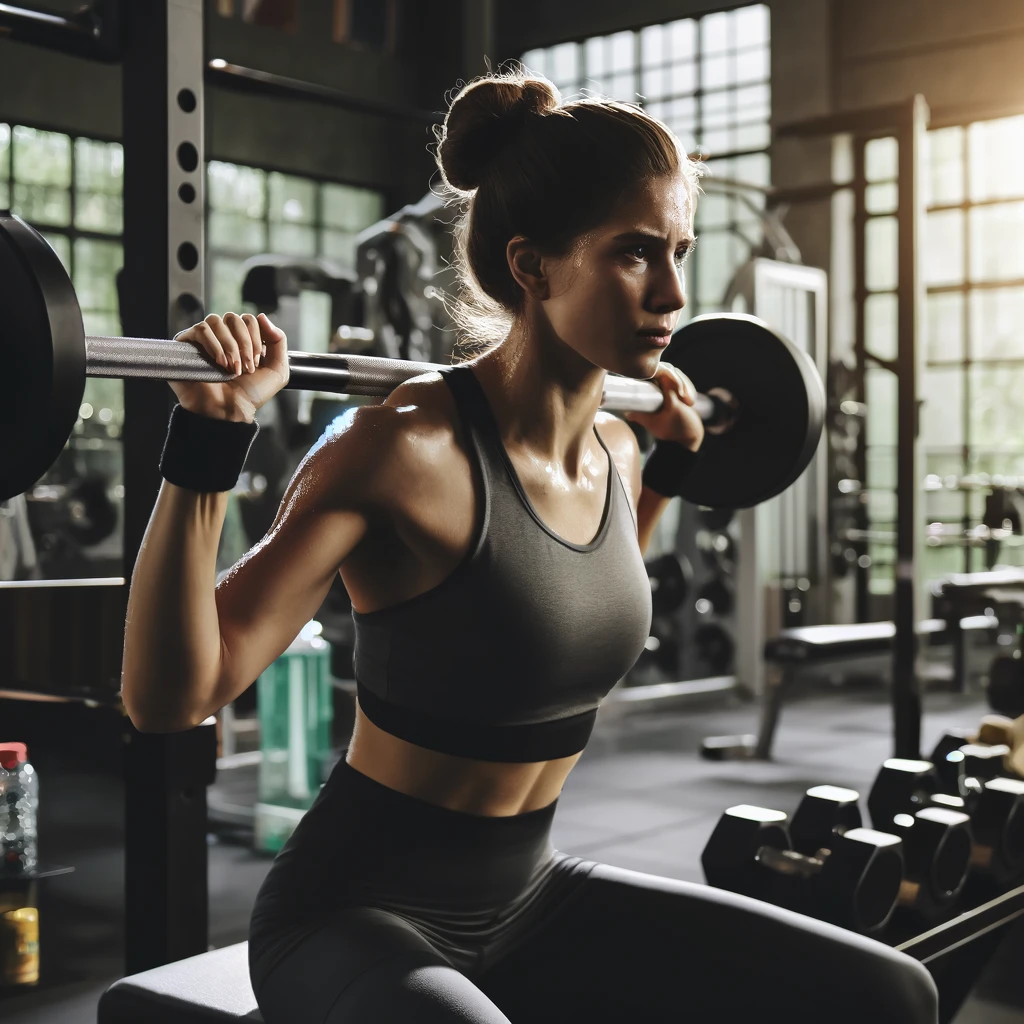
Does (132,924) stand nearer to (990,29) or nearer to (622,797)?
(622,797)

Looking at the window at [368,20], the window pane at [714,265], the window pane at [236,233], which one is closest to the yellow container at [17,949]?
the window pane at [236,233]

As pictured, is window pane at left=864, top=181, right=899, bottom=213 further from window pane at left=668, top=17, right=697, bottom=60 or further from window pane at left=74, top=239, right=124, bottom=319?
window pane at left=74, top=239, right=124, bottom=319

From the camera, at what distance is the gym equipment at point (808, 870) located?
190 cm

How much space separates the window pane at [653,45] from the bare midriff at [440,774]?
9.96 metres

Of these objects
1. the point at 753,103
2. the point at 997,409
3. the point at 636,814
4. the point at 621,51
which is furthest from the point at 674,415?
the point at 621,51

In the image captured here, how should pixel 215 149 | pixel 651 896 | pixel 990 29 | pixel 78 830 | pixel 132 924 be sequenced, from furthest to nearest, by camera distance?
1. pixel 215 149
2. pixel 990 29
3. pixel 78 830
4. pixel 132 924
5. pixel 651 896

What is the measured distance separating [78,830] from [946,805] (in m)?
2.27

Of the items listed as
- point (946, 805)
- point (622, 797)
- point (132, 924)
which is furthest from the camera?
Answer: point (622, 797)

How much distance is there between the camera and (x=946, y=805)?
2375mm

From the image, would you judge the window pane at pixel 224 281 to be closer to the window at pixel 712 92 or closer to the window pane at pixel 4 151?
the window pane at pixel 4 151

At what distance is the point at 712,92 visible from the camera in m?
10.0

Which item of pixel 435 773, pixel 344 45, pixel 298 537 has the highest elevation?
pixel 344 45

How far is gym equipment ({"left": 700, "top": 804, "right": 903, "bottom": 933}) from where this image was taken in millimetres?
1899

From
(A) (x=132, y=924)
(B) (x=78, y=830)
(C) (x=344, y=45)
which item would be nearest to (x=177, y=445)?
(A) (x=132, y=924)
